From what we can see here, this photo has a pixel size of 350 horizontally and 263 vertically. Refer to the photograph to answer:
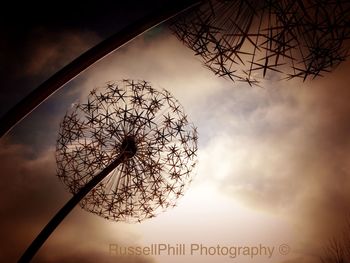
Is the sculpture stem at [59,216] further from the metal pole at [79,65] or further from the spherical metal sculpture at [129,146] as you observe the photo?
the metal pole at [79,65]

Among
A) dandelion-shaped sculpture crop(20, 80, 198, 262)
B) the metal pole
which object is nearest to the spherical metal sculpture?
dandelion-shaped sculpture crop(20, 80, 198, 262)

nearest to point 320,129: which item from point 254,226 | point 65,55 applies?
point 254,226

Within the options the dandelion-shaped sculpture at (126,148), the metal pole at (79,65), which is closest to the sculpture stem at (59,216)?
the dandelion-shaped sculpture at (126,148)

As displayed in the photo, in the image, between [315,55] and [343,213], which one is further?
[343,213]

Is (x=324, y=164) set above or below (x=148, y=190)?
above

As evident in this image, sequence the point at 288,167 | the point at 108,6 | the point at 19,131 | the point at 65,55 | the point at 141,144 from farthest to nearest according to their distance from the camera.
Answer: the point at 288,167 → the point at 19,131 → the point at 65,55 → the point at 108,6 → the point at 141,144

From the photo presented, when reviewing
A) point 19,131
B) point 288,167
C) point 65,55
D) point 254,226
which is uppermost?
point 65,55

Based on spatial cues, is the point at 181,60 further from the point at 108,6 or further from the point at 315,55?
the point at 315,55

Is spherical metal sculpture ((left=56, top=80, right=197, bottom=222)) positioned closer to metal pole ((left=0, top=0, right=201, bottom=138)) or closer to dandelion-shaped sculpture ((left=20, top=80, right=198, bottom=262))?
dandelion-shaped sculpture ((left=20, top=80, right=198, bottom=262))
